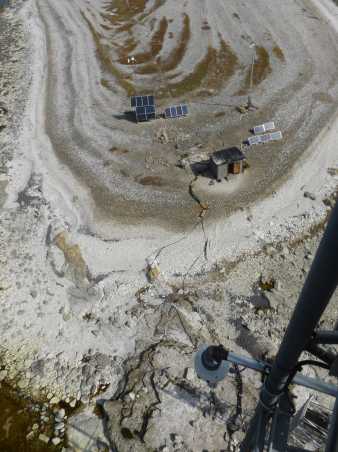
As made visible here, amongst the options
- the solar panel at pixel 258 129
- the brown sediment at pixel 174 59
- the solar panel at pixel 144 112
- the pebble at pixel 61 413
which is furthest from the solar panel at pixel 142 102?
the pebble at pixel 61 413

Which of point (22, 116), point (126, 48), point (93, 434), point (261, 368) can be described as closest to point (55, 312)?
point (93, 434)

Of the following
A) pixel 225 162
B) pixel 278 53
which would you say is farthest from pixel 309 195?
pixel 278 53

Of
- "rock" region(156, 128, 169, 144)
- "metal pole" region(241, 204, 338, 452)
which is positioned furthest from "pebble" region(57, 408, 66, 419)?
"rock" region(156, 128, 169, 144)

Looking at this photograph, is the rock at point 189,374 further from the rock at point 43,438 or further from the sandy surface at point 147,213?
the rock at point 43,438

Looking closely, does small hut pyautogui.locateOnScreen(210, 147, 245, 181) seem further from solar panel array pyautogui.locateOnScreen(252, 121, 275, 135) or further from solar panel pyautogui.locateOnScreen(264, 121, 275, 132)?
solar panel pyautogui.locateOnScreen(264, 121, 275, 132)

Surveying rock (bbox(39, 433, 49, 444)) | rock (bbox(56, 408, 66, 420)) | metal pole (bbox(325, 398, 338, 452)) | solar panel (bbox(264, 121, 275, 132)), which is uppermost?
metal pole (bbox(325, 398, 338, 452))

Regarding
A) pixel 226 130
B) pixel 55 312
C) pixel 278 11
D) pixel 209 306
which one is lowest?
pixel 55 312

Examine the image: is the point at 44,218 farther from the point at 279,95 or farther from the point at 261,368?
the point at 279,95
